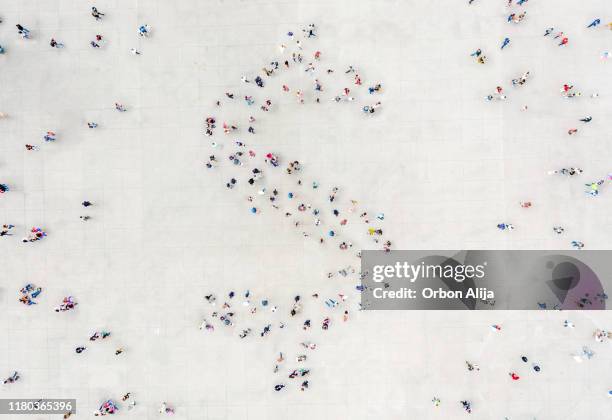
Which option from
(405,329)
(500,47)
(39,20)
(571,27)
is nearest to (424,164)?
(500,47)

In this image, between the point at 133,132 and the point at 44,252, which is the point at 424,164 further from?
the point at 44,252

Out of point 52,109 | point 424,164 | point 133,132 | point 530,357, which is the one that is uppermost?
point 52,109

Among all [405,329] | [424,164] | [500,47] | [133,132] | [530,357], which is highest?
[500,47]

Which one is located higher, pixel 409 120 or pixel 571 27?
pixel 571 27

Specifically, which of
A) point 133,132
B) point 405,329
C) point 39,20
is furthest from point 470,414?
point 39,20

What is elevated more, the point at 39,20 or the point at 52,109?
the point at 39,20

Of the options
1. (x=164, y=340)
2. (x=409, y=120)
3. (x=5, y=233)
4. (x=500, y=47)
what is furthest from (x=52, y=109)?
(x=500, y=47)

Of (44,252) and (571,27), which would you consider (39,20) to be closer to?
(44,252)
